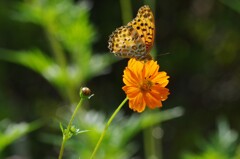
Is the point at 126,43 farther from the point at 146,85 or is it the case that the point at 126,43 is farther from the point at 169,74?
the point at 169,74

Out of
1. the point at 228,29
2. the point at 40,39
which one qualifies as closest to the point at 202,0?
the point at 228,29

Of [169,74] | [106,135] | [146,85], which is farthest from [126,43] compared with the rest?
[169,74]

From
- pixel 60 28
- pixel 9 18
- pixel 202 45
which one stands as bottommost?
pixel 202 45

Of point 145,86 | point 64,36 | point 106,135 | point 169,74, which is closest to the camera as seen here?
point 145,86

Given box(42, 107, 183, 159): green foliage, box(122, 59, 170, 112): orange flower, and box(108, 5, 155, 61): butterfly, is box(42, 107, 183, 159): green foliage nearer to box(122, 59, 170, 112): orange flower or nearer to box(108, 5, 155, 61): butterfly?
box(108, 5, 155, 61): butterfly

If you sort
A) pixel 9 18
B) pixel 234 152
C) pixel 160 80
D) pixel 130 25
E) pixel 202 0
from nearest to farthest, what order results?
pixel 160 80
pixel 130 25
pixel 234 152
pixel 9 18
pixel 202 0

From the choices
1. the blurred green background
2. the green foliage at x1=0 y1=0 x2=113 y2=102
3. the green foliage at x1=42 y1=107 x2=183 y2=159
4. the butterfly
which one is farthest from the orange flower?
the blurred green background

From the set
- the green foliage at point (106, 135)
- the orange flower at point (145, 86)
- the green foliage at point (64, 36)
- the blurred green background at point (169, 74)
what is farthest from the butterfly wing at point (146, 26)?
the blurred green background at point (169, 74)

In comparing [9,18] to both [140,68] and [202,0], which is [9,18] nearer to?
[202,0]
